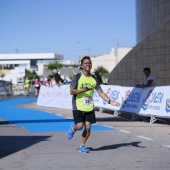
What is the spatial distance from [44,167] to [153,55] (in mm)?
19495

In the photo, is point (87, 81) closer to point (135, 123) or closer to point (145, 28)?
point (135, 123)

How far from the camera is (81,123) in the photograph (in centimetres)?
903

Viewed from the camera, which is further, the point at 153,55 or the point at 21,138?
the point at 153,55

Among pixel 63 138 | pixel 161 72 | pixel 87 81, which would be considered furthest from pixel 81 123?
pixel 161 72

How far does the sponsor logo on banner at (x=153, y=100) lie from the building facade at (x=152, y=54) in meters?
9.14

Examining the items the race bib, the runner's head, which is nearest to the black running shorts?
the race bib

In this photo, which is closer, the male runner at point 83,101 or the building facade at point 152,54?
the male runner at point 83,101

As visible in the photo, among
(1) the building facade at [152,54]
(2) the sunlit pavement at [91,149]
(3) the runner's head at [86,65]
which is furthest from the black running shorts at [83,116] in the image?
(1) the building facade at [152,54]

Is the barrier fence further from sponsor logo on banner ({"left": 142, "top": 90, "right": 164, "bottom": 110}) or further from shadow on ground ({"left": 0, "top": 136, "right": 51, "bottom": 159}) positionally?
shadow on ground ({"left": 0, "top": 136, "right": 51, "bottom": 159})

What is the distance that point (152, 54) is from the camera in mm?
26406

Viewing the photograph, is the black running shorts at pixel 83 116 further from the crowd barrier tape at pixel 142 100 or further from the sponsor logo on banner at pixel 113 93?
the sponsor logo on banner at pixel 113 93

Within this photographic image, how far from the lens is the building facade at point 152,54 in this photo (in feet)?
83.8

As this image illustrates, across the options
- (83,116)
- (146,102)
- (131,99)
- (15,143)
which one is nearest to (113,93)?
(131,99)

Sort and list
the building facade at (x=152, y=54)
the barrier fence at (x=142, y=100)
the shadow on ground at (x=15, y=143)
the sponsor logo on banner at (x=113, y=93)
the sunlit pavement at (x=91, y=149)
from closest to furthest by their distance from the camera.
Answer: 1. the sunlit pavement at (x=91, y=149)
2. the shadow on ground at (x=15, y=143)
3. the barrier fence at (x=142, y=100)
4. the sponsor logo on banner at (x=113, y=93)
5. the building facade at (x=152, y=54)
